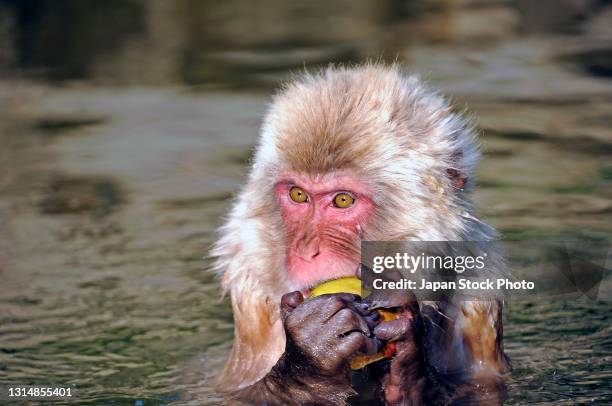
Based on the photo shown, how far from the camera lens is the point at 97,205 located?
902 cm

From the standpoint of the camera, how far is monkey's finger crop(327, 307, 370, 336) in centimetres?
470

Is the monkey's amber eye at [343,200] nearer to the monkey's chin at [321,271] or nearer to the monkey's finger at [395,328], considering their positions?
the monkey's chin at [321,271]

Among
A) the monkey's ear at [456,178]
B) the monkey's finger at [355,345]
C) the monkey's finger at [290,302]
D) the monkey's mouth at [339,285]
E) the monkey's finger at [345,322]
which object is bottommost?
the monkey's finger at [355,345]

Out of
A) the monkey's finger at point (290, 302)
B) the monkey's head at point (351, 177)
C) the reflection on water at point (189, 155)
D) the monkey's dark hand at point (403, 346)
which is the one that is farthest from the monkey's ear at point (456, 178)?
the reflection on water at point (189, 155)

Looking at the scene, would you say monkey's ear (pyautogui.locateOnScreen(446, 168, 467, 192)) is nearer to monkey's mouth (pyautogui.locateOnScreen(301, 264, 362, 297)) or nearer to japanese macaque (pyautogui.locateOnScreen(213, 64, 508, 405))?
japanese macaque (pyautogui.locateOnScreen(213, 64, 508, 405))

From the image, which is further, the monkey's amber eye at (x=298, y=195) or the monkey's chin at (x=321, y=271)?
the monkey's amber eye at (x=298, y=195)

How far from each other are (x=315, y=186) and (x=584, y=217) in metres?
3.60

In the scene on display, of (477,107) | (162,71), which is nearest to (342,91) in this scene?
(477,107)

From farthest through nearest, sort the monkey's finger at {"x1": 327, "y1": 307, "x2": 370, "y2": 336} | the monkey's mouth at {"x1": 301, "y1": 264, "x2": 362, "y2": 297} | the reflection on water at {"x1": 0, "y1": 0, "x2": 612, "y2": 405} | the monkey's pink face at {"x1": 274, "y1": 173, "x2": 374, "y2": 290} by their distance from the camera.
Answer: the reflection on water at {"x1": 0, "y1": 0, "x2": 612, "y2": 405} → the monkey's pink face at {"x1": 274, "y1": 173, "x2": 374, "y2": 290} → the monkey's mouth at {"x1": 301, "y1": 264, "x2": 362, "y2": 297} → the monkey's finger at {"x1": 327, "y1": 307, "x2": 370, "y2": 336}

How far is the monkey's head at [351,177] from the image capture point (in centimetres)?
511

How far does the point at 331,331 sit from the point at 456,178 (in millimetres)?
954

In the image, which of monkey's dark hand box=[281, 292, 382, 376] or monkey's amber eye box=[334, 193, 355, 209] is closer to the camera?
monkey's dark hand box=[281, 292, 382, 376]

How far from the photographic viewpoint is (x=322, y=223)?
5.13m

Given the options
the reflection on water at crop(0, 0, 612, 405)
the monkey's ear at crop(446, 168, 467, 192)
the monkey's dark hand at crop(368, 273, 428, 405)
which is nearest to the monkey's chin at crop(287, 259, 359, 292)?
the monkey's dark hand at crop(368, 273, 428, 405)
